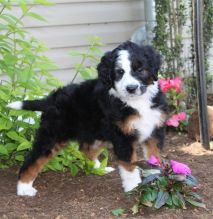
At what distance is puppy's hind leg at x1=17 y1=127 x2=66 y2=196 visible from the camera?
183 inches

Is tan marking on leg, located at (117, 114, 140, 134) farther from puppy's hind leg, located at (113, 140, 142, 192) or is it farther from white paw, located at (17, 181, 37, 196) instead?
white paw, located at (17, 181, 37, 196)

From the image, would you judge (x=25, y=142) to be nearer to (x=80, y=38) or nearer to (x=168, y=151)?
(x=168, y=151)

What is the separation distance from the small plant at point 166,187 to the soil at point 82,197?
0.07 m

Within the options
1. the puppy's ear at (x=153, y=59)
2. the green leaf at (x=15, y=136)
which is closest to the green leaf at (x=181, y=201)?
the puppy's ear at (x=153, y=59)

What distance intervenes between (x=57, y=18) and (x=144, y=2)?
4.55 ft

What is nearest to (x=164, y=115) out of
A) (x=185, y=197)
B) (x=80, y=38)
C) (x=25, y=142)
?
(x=185, y=197)

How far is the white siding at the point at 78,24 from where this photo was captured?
7141 millimetres

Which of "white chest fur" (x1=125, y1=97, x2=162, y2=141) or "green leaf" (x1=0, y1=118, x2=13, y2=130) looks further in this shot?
"green leaf" (x1=0, y1=118, x2=13, y2=130)

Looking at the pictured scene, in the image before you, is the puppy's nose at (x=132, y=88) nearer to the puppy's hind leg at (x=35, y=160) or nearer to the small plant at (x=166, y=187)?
the small plant at (x=166, y=187)

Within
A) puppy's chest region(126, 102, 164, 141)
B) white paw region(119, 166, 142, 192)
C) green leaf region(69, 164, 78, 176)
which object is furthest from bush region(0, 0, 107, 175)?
puppy's chest region(126, 102, 164, 141)

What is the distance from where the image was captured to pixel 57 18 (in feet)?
23.6

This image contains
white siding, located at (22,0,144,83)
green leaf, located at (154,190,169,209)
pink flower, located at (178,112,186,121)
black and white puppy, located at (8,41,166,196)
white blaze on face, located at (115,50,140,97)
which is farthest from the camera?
white siding, located at (22,0,144,83)

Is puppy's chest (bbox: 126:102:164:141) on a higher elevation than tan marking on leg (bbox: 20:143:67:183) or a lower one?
higher

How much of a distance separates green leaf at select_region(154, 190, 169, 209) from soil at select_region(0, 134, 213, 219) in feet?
0.27
